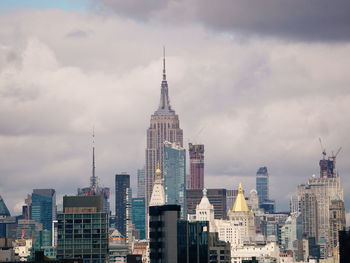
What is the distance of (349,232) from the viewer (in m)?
193

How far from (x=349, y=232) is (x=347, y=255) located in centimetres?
262

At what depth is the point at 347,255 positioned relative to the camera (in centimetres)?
19350
